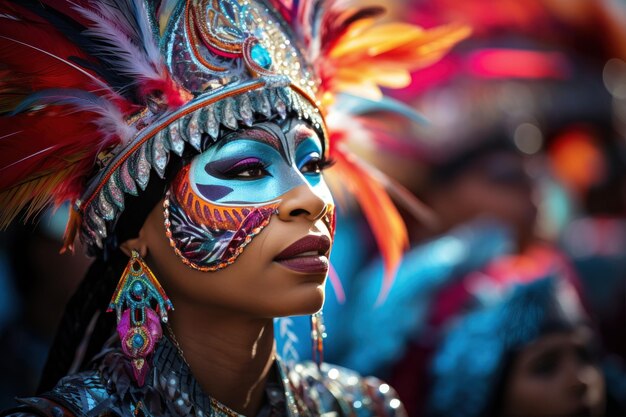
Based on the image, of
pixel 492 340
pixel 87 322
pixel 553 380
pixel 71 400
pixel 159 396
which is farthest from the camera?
pixel 492 340

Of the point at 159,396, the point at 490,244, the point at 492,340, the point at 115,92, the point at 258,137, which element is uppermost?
the point at 115,92

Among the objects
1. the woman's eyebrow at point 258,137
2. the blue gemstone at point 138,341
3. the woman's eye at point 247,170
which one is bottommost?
the blue gemstone at point 138,341

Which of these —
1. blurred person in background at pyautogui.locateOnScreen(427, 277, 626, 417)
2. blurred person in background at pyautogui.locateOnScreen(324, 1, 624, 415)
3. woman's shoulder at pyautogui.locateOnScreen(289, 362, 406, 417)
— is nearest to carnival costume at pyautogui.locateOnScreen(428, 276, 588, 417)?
blurred person in background at pyautogui.locateOnScreen(427, 277, 626, 417)

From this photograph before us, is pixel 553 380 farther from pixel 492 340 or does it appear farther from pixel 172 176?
pixel 172 176

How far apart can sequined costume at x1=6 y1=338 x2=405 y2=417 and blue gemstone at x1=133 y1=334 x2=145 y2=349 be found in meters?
0.08

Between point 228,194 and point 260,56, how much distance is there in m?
0.49

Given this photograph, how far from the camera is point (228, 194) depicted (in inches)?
107

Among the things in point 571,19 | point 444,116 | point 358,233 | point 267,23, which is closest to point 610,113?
point 571,19

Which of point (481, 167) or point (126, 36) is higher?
point (126, 36)

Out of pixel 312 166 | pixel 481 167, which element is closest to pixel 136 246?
pixel 312 166

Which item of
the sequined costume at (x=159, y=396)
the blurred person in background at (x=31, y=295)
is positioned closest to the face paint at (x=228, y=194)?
the sequined costume at (x=159, y=396)

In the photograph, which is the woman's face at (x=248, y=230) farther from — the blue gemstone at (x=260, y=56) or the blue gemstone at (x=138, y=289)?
the blue gemstone at (x=260, y=56)

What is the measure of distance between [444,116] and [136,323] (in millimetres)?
5326

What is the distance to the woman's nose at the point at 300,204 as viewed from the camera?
2.71 m
